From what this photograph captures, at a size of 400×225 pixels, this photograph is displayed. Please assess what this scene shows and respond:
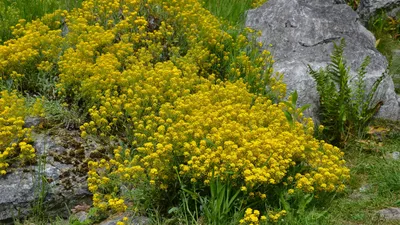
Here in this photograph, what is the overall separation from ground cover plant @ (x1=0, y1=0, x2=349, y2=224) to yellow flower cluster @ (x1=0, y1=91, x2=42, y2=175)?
53 centimetres

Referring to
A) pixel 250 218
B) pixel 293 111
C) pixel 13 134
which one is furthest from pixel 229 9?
pixel 250 218

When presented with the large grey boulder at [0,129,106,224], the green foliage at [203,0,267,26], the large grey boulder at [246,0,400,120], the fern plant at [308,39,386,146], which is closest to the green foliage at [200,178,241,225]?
the large grey boulder at [0,129,106,224]

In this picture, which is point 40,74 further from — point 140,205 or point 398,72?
point 398,72

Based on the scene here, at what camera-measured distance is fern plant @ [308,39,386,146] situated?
6156mm

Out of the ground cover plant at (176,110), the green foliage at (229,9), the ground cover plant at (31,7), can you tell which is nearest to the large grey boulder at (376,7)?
the green foliage at (229,9)

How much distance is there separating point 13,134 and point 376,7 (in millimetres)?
6571

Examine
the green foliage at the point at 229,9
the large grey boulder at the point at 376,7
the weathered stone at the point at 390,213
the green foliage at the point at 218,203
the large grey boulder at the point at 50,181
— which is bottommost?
the weathered stone at the point at 390,213

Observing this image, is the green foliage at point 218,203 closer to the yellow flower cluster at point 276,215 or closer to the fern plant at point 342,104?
the yellow flower cluster at point 276,215

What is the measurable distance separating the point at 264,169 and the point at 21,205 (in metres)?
2.15

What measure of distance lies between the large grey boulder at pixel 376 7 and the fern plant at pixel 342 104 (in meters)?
3.07

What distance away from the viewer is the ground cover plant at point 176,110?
4.48 metres

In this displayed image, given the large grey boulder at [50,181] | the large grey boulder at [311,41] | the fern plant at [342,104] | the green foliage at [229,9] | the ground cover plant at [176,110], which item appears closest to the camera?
the ground cover plant at [176,110]

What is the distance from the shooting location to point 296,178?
4699 millimetres

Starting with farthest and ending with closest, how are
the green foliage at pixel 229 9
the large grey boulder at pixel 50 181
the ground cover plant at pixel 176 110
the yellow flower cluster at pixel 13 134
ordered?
the green foliage at pixel 229 9 < the yellow flower cluster at pixel 13 134 < the large grey boulder at pixel 50 181 < the ground cover plant at pixel 176 110
